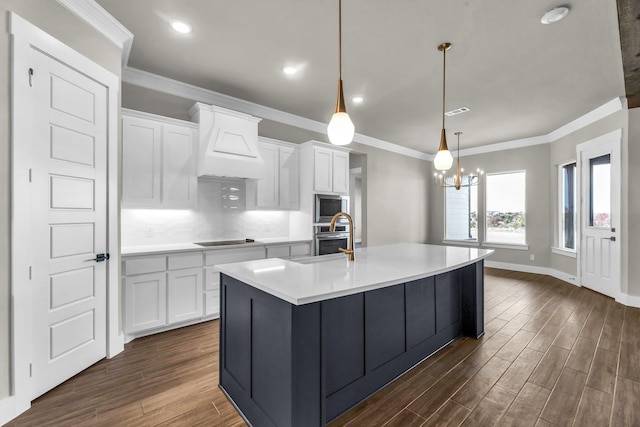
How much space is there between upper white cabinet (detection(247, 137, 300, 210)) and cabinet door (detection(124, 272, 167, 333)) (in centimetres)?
155

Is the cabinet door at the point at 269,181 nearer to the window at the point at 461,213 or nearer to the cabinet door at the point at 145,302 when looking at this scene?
the cabinet door at the point at 145,302

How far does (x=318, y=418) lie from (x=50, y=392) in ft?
6.54

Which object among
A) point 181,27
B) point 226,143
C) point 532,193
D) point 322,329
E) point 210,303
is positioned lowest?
point 210,303

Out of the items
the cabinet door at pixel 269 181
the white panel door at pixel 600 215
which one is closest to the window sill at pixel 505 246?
the white panel door at pixel 600 215

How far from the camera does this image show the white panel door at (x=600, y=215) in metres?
4.22

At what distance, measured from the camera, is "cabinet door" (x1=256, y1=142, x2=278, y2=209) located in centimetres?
411

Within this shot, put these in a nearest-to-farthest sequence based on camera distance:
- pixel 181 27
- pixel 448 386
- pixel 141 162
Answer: pixel 448 386
pixel 181 27
pixel 141 162

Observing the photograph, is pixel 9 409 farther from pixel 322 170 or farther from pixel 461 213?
pixel 461 213

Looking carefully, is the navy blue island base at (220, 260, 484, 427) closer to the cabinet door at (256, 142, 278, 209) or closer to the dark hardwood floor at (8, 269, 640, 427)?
the dark hardwood floor at (8, 269, 640, 427)

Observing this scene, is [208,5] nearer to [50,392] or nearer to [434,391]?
[50,392]

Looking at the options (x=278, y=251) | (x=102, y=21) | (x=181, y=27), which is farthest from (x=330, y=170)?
(x=102, y=21)

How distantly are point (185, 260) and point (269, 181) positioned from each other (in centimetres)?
160

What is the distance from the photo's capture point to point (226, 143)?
140 inches

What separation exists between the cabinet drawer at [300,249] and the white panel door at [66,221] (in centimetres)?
220
